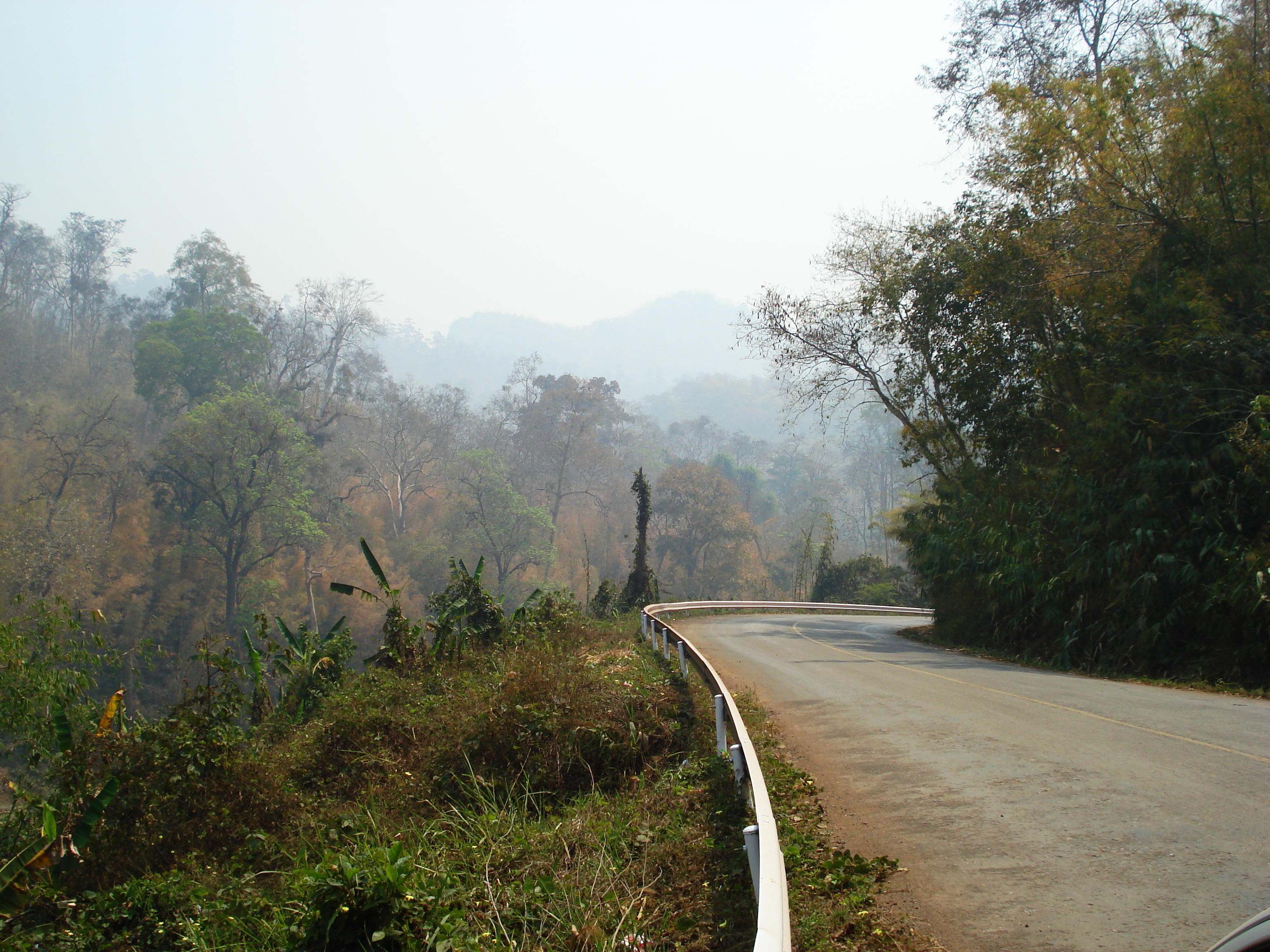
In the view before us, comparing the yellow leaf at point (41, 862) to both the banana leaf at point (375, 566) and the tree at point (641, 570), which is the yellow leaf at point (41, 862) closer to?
the banana leaf at point (375, 566)

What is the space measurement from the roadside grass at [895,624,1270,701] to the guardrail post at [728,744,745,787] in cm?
828

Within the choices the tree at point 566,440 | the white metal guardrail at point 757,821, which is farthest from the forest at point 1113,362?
the tree at point 566,440

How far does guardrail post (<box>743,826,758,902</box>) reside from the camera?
14.8 ft

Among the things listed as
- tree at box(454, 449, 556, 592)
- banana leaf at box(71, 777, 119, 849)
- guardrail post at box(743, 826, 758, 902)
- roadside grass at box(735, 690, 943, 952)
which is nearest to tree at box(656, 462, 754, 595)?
tree at box(454, 449, 556, 592)

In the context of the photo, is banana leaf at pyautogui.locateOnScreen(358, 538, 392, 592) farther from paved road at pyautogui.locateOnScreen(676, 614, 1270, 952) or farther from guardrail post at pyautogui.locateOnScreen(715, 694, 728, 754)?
guardrail post at pyautogui.locateOnScreen(715, 694, 728, 754)

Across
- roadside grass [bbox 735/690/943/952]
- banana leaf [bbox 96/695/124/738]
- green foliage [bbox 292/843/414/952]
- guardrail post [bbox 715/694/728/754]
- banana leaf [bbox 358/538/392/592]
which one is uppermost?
banana leaf [bbox 358/538/392/592]

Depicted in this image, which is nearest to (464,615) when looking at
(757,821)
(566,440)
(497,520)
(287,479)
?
(757,821)

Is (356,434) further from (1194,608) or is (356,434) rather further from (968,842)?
(968,842)

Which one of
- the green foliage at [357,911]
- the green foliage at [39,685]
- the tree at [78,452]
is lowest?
the green foliage at [39,685]

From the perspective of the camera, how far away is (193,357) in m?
64.0

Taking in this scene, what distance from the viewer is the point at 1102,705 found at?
9812 mm

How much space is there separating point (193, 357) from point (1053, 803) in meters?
69.3

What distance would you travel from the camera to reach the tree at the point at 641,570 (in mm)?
31953

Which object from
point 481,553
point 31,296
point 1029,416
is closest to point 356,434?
point 481,553
